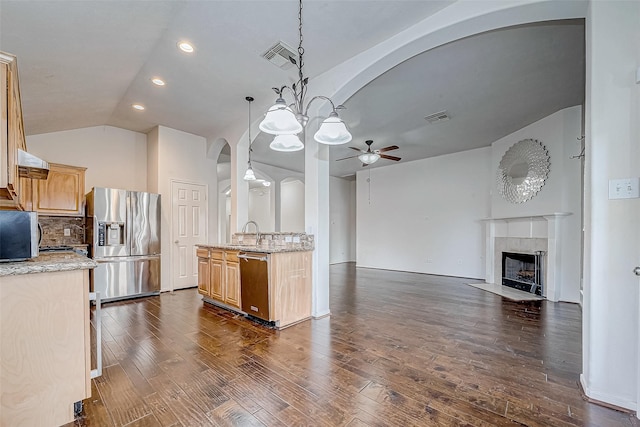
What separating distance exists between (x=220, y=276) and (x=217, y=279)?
108mm

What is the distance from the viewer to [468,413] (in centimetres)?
175

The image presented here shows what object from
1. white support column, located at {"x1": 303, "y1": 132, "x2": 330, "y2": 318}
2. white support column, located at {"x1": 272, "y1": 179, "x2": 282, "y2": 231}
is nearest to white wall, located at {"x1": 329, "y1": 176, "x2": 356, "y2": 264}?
white support column, located at {"x1": 272, "y1": 179, "x2": 282, "y2": 231}

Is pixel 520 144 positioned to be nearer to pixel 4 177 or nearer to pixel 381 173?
pixel 381 173

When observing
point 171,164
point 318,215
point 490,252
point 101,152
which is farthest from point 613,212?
point 101,152

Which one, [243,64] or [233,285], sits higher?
[243,64]

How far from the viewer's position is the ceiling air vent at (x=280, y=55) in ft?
9.49

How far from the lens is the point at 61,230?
4.54m

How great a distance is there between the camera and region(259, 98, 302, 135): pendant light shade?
2.21 metres

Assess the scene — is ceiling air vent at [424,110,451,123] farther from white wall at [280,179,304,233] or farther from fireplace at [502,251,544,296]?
white wall at [280,179,304,233]

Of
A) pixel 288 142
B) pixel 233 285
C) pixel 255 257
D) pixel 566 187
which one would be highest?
pixel 288 142

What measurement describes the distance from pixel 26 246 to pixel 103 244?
3147mm

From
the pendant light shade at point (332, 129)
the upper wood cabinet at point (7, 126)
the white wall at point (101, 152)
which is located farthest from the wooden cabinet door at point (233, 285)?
the white wall at point (101, 152)

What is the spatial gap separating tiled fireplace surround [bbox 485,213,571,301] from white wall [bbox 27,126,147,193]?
7356mm

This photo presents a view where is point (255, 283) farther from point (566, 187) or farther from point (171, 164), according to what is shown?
point (566, 187)
